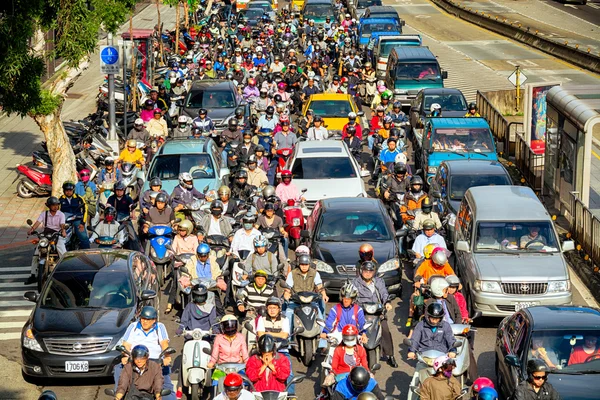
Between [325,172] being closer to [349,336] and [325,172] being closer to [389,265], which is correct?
[389,265]

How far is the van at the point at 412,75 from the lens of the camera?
38250 mm

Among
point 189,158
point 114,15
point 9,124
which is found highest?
point 114,15

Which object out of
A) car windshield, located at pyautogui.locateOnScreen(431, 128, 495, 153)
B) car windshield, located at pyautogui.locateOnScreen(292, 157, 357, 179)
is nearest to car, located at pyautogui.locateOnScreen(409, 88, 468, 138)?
car windshield, located at pyautogui.locateOnScreen(431, 128, 495, 153)

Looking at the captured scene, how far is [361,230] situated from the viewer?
20.0m

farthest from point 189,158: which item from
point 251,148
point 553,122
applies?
point 553,122

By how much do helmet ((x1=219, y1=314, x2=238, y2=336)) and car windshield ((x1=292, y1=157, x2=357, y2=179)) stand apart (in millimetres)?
10776

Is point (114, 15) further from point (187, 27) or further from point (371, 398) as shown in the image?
point (187, 27)

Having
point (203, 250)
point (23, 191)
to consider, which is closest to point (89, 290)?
point (203, 250)

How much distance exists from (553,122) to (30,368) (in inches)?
563

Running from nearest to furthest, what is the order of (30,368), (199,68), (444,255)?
1. (30,368)
2. (444,255)
3. (199,68)

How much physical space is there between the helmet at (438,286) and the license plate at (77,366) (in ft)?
15.3

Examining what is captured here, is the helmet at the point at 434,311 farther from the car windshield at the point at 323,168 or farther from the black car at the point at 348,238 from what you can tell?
the car windshield at the point at 323,168

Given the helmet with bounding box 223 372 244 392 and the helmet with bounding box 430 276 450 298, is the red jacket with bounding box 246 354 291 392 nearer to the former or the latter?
the helmet with bounding box 223 372 244 392

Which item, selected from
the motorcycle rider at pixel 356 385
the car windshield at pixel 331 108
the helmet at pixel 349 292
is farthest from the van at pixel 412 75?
the motorcycle rider at pixel 356 385
